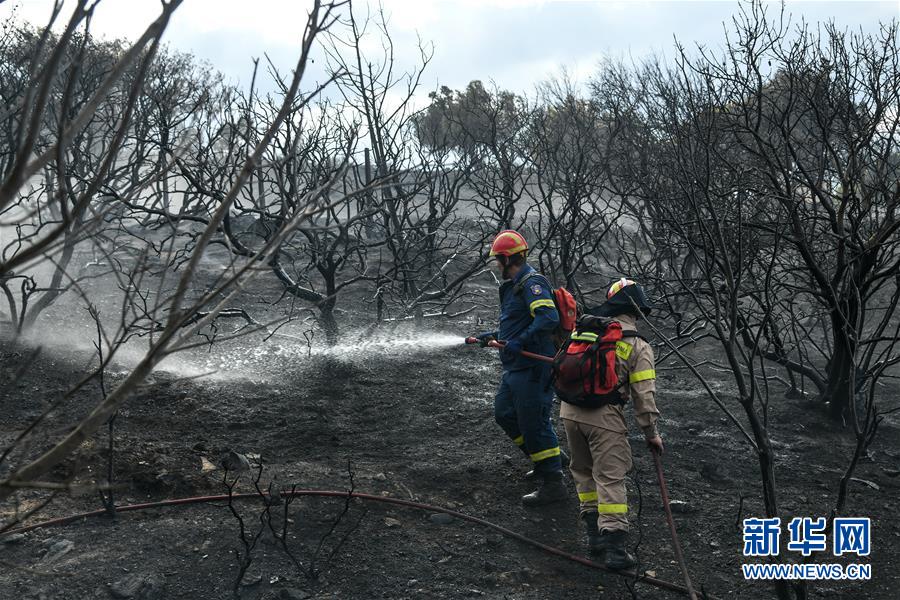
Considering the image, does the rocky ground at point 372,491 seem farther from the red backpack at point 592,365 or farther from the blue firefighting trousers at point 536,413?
the red backpack at point 592,365

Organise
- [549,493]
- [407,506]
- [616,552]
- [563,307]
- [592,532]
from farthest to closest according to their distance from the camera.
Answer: [563,307], [549,493], [407,506], [592,532], [616,552]

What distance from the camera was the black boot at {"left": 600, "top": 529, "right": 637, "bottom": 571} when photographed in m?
4.33

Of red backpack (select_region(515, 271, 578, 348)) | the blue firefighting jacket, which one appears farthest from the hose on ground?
red backpack (select_region(515, 271, 578, 348))

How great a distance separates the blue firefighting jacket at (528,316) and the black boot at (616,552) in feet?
4.22

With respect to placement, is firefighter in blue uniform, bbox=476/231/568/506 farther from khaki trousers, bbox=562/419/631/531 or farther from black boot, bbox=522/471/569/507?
khaki trousers, bbox=562/419/631/531

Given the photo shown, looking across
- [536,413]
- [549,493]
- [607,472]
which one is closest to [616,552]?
[607,472]

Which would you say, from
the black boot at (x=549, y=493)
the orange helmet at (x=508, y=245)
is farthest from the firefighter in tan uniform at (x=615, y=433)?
the orange helmet at (x=508, y=245)

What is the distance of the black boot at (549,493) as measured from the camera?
5.20 meters

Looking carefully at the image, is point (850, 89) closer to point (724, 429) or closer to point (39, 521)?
point (724, 429)

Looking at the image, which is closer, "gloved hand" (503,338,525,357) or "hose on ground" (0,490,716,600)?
"hose on ground" (0,490,716,600)

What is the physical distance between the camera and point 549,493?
522 cm

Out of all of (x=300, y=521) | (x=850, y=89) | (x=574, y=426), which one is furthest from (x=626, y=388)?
(x=850, y=89)

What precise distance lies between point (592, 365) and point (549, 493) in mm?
1173

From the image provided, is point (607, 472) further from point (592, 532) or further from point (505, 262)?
point (505, 262)
